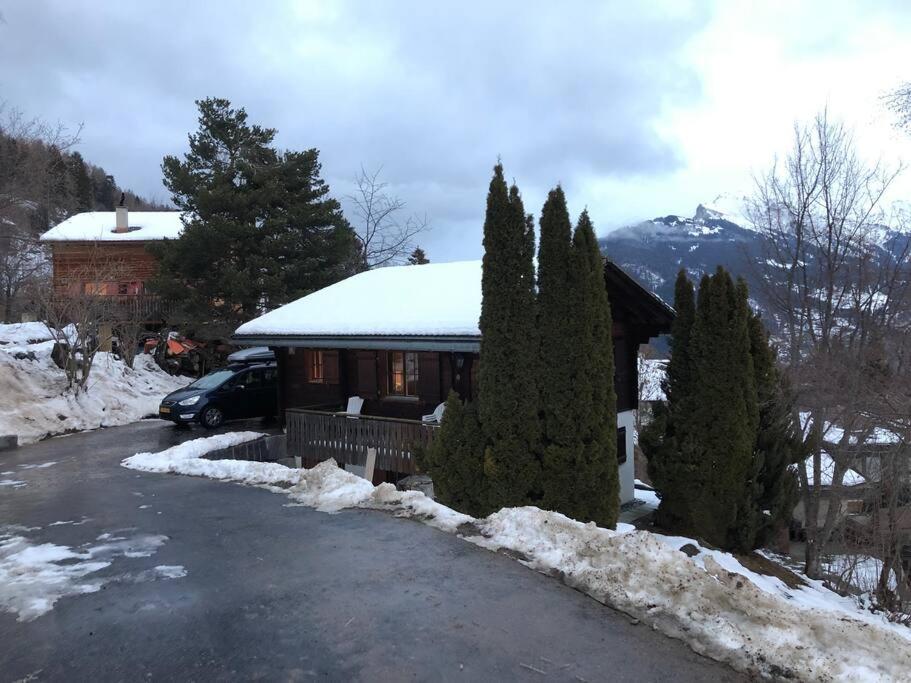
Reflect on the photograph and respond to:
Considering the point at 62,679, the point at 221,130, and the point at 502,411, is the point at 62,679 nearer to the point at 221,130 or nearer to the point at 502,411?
the point at 502,411

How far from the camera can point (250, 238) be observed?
26297mm

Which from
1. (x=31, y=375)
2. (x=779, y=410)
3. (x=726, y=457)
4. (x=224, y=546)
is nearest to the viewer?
(x=224, y=546)

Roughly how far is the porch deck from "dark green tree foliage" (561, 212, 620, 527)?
9.41 feet

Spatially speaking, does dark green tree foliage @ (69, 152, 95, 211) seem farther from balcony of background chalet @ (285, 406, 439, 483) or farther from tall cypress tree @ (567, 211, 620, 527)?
tall cypress tree @ (567, 211, 620, 527)

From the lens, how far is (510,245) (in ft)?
29.4

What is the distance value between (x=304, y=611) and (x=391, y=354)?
958cm

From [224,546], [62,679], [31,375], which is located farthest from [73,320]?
[62,679]

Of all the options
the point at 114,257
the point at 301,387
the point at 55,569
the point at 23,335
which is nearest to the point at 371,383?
the point at 301,387

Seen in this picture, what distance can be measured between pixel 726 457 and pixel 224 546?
879 cm

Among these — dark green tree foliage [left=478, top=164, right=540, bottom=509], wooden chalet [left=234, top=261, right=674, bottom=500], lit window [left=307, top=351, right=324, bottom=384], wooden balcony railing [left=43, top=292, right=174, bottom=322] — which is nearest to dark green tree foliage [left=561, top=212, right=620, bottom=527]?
dark green tree foliage [left=478, top=164, right=540, bottom=509]

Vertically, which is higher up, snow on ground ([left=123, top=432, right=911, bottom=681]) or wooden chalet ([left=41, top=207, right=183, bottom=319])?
wooden chalet ([left=41, top=207, right=183, bottom=319])

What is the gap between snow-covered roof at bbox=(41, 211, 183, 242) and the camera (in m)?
35.4

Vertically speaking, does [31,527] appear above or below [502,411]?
below

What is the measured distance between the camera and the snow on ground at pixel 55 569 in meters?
5.15
